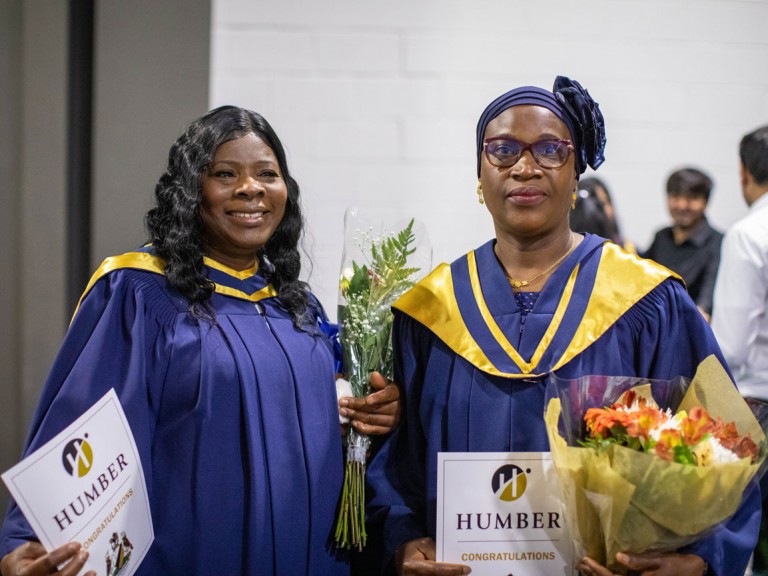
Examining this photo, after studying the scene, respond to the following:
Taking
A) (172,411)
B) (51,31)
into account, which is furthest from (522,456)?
(51,31)

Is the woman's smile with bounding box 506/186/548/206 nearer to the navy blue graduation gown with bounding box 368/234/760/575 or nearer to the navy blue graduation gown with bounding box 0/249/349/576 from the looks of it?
the navy blue graduation gown with bounding box 368/234/760/575

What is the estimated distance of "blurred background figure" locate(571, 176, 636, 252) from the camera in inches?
126

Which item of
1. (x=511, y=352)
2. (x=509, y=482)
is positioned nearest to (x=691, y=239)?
(x=511, y=352)

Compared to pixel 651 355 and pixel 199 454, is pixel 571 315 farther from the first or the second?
pixel 199 454

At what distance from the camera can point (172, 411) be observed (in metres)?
1.76

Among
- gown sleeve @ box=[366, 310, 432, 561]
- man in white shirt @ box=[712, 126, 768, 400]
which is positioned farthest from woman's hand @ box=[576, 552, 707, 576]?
man in white shirt @ box=[712, 126, 768, 400]

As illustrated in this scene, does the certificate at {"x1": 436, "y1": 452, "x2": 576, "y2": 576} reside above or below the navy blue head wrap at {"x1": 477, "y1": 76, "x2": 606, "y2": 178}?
below

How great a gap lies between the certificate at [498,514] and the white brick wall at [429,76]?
177 cm

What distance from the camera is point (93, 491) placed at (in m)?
1.37

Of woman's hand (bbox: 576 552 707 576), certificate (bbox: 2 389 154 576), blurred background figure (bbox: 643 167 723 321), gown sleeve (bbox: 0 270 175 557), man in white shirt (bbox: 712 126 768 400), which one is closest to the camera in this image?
certificate (bbox: 2 389 154 576)

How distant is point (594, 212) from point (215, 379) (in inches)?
76.2

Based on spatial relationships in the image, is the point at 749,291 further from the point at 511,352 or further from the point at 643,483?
the point at 643,483

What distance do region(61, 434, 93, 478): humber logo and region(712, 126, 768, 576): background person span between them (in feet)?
7.50

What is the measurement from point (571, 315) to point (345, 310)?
0.54 metres
